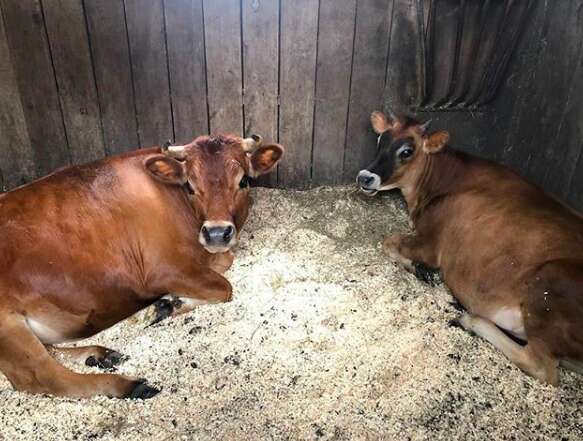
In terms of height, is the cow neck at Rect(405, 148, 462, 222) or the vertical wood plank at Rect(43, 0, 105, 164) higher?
the vertical wood plank at Rect(43, 0, 105, 164)

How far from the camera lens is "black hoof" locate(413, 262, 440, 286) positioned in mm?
4012

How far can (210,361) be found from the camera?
126 inches

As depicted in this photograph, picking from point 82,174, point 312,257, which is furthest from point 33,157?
point 312,257

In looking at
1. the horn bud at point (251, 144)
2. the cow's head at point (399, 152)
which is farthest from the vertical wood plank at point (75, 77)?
the cow's head at point (399, 152)

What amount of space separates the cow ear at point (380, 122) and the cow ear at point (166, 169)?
5.91ft

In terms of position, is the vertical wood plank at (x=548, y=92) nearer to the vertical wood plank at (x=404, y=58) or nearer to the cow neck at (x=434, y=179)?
the cow neck at (x=434, y=179)

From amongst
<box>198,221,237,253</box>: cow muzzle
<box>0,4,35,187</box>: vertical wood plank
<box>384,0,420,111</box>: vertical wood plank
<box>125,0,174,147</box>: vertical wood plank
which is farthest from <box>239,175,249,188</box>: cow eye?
<box>0,4,35,187</box>: vertical wood plank

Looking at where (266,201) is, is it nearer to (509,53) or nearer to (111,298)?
(111,298)

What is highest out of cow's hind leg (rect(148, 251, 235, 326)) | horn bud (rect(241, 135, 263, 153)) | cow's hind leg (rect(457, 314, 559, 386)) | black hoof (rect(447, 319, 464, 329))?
horn bud (rect(241, 135, 263, 153))

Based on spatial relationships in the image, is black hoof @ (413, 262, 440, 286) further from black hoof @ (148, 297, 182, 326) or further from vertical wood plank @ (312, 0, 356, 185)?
black hoof @ (148, 297, 182, 326)

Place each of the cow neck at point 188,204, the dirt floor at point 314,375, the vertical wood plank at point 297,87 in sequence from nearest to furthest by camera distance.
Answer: the dirt floor at point 314,375, the cow neck at point 188,204, the vertical wood plank at point 297,87

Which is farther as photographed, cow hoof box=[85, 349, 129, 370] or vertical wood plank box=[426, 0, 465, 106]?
vertical wood plank box=[426, 0, 465, 106]

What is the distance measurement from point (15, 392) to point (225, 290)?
4.72 ft

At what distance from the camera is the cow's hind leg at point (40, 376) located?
2.95m
